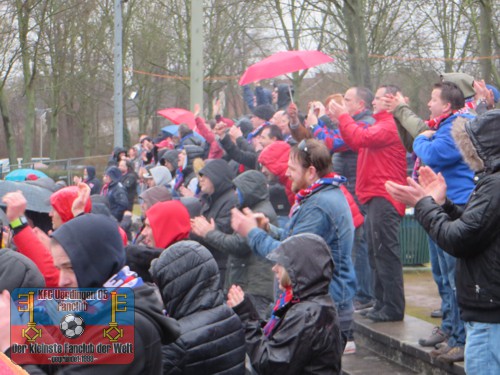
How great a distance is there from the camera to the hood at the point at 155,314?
3.31 metres

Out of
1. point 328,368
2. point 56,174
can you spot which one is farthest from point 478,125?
point 56,174

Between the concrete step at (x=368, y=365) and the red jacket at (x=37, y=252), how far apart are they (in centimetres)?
281

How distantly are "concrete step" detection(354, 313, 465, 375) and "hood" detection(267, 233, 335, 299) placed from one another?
224cm

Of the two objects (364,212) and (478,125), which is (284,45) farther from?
(478,125)

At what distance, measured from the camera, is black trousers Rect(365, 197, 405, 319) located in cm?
722

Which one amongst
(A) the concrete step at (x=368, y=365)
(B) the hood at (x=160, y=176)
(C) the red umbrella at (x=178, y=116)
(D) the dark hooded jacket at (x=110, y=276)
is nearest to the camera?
(D) the dark hooded jacket at (x=110, y=276)

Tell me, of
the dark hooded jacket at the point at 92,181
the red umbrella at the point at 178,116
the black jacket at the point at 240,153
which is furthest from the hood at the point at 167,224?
the red umbrella at the point at 178,116

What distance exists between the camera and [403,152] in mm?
7324

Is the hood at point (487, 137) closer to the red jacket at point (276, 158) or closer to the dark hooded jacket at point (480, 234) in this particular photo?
the dark hooded jacket at point (480, 234)

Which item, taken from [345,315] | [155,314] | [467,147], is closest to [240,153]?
[345,315]

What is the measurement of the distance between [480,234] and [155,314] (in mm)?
1813

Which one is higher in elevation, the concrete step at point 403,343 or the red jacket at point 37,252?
the red jacket at point 37,252

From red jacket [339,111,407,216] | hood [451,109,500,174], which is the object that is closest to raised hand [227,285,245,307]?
hood [451,109,500,174]

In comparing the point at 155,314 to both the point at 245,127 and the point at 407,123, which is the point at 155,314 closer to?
the point at 407,123
